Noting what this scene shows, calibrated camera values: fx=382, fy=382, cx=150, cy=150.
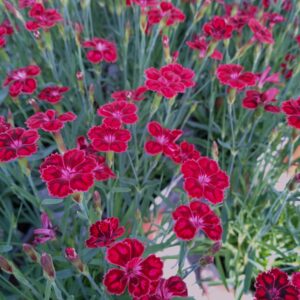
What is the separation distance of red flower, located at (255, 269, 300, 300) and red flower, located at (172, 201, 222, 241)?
0.12m

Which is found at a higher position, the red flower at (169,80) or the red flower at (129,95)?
the red flower at (169,80)

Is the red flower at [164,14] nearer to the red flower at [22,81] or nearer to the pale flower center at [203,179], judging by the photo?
the red flower at [22,81]

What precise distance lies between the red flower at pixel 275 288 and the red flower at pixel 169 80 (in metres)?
0.49

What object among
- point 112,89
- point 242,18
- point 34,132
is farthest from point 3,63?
point 242,18

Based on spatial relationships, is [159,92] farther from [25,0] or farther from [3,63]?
[3,63]

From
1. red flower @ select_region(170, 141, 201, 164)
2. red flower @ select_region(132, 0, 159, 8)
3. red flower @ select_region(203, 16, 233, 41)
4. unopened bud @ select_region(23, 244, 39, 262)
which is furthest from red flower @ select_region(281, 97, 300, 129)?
unopened bud @ select_region(23, 244, 39, 262)

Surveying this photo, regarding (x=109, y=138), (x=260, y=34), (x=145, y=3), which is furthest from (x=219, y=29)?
(x=109, y=138)

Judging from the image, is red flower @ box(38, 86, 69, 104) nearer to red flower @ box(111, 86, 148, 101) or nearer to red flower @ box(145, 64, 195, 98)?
red flower @ box(111, 86, 148, 101)

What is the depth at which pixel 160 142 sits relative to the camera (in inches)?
38.9

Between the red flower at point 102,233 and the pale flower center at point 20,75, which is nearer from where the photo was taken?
the red flower at point 102,233

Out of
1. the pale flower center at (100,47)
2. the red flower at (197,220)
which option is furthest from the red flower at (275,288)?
the pale flower center at (100,47)

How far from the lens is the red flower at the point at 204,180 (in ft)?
2.59

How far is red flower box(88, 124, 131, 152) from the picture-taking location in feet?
2.91

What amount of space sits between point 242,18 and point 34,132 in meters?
0.93
